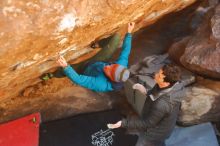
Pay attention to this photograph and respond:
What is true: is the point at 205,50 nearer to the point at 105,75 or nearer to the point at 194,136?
the point at 194,136

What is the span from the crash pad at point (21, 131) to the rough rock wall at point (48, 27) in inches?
20.8

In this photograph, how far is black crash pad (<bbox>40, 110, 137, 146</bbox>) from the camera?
5127 millimetres

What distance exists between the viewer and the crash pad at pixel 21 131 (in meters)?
5.12

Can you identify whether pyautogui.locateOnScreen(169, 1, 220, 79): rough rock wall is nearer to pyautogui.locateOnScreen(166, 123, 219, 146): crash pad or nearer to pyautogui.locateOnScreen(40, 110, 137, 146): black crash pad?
pyautogui.locateOnScreen(166, 123, 219, 146): crash pad

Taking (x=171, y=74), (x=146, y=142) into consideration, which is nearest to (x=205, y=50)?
(x=171, y=74)

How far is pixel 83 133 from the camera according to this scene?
5238mm

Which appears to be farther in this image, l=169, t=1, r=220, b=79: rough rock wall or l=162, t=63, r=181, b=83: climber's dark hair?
l=169, t=1, r=220, b=79: rough rock wall

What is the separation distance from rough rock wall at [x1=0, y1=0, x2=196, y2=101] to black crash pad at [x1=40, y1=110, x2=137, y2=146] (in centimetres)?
79

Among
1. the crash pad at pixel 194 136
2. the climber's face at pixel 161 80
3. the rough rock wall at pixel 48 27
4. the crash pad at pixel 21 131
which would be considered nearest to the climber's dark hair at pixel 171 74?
the climber's face at pixel 161 80

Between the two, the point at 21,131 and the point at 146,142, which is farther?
the point at 21,131

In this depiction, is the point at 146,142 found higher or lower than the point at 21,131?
lower

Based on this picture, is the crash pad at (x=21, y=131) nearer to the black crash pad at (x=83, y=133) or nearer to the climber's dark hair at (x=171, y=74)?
the black crash pad at (x=83, y=133)

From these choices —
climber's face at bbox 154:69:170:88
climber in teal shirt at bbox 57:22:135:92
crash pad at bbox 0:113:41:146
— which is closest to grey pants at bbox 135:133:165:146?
climber in teal shirt at bbox 57:22:135:92

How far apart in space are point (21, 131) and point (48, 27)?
1.88m
